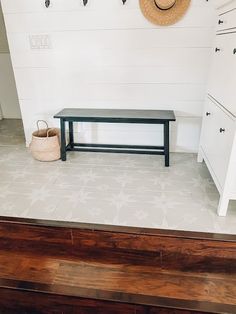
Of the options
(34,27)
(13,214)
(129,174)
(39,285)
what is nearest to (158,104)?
(129,174)

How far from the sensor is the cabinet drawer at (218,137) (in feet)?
5.08

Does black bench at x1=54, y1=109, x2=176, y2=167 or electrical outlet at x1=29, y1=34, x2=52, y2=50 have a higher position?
electrical outlet at x1=29, y1=34, x2=52, y2=50

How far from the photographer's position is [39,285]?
1.31 m

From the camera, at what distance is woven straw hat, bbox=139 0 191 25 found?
2.12m

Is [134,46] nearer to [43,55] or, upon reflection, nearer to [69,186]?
[43,55]

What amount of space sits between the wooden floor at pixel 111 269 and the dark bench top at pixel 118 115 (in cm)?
106

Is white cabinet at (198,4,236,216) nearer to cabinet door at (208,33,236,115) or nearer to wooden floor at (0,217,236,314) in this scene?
cabinet door at (208,33,236,115)

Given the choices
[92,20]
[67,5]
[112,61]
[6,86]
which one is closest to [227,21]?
[112,61]

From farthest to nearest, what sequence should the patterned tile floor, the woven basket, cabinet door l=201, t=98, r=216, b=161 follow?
the woven basket → cabinet door l=201, t=98, r=216, b=161 → the patterned tile floor

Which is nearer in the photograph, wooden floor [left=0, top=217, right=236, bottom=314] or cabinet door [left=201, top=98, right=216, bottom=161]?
wooden floor [left=0, top=217, right=236, bottom=314]

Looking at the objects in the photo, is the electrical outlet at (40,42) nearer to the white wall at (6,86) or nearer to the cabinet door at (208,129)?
the white wall at (6,86)

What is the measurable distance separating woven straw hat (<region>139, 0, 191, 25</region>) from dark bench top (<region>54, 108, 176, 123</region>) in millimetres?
777

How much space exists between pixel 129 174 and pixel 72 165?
558 millimetres

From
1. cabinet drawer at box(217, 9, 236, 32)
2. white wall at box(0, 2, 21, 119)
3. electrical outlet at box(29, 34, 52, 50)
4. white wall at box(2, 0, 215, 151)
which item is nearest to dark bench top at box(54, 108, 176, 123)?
white wall at box(2, 0, 215, 151)
